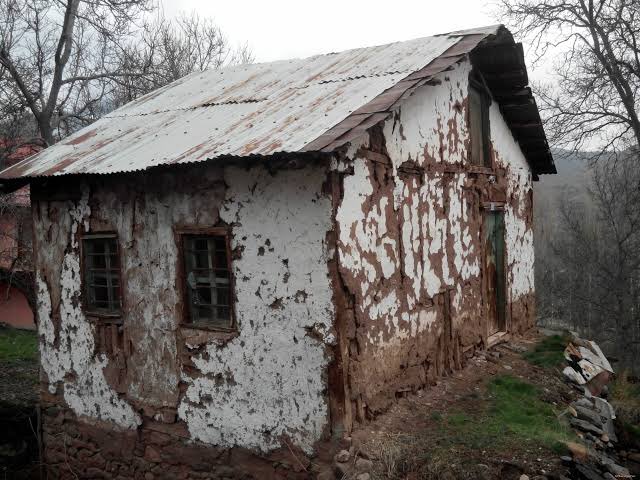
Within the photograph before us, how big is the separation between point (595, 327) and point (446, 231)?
1622cm

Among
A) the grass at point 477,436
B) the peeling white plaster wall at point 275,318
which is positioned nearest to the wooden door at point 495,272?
the grass at point 477,436

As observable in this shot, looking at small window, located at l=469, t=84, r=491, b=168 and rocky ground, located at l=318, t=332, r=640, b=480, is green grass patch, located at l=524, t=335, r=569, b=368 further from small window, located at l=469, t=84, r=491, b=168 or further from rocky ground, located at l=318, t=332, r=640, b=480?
small window, located at l=469, t=84, r=491, b=168

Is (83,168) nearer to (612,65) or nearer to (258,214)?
(258,214)

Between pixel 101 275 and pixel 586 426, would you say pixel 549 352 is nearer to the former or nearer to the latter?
pixel 586 426

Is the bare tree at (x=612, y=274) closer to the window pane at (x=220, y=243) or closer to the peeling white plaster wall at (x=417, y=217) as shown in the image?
the peeling white plaster wall at (x=417, y=217)

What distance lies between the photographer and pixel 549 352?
838cm

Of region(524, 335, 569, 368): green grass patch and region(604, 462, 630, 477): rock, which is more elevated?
region(524, 335, 569, 368): green grass patch

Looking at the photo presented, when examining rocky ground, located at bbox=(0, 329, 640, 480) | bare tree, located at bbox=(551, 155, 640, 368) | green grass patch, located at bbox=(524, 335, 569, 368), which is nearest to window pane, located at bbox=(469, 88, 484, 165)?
rocky ground, located at bbox=(0, 329, 640, 480)

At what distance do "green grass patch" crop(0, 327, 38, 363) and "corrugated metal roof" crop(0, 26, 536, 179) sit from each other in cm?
667

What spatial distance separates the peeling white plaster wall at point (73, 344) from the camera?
6.79m

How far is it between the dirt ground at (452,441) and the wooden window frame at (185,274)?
1646 millimetres

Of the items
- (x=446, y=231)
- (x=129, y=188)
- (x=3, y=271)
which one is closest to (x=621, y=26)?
(x=446, y=231)

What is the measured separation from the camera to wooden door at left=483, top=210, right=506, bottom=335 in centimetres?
865

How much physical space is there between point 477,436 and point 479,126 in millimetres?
4594
